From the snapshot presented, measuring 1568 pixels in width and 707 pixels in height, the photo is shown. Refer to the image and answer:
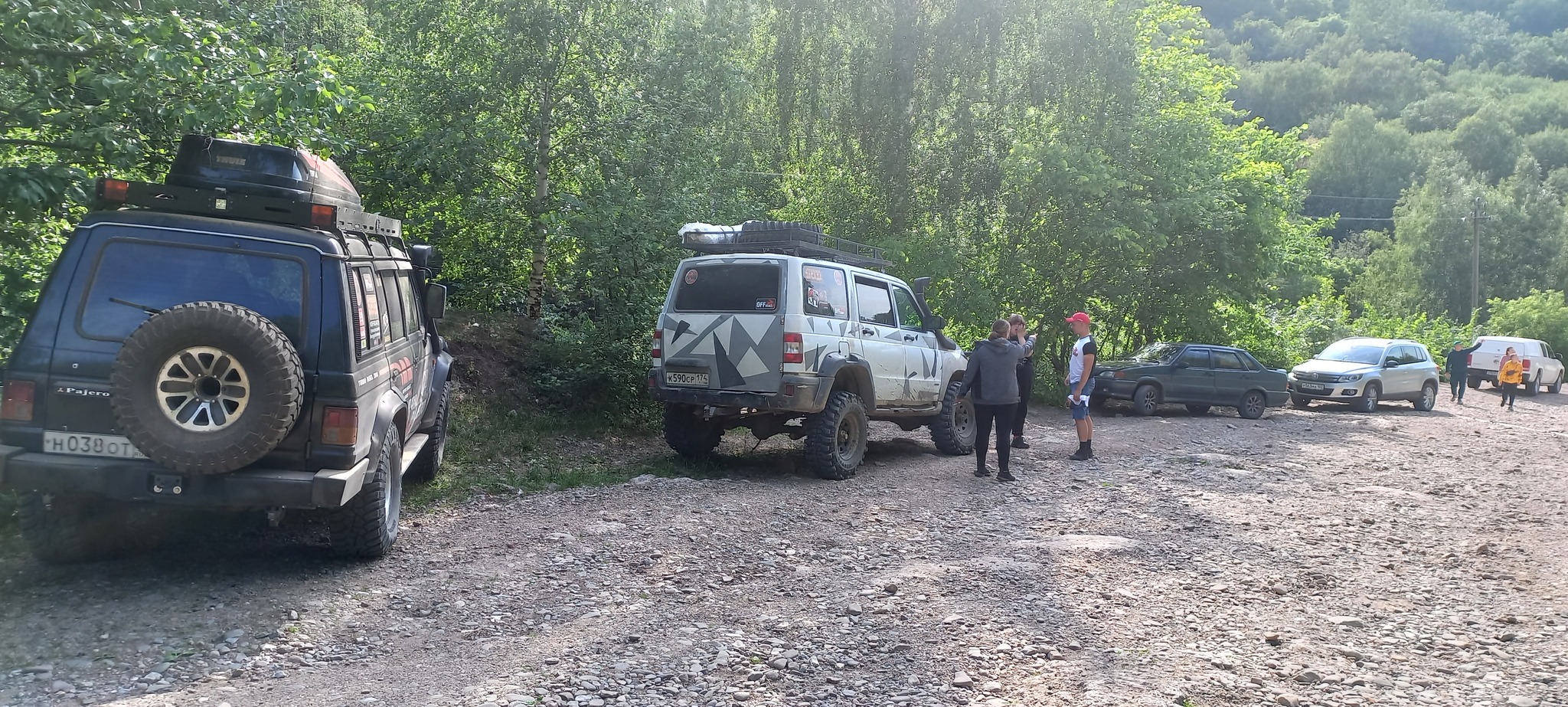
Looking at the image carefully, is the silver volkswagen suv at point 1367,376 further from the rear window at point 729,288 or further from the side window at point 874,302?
the rear window at point 729,288

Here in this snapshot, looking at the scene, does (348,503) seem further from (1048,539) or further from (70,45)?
(1048,539)

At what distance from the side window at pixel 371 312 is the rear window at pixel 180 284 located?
1.52 ft

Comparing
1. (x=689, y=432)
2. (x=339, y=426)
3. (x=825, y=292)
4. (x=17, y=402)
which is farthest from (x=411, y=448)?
(x=825, y=292)

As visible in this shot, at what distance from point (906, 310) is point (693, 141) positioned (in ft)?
14.2

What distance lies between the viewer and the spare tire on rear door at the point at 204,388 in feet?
16.3

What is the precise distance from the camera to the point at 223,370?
202 inches

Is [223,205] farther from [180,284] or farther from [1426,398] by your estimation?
[1426,398]

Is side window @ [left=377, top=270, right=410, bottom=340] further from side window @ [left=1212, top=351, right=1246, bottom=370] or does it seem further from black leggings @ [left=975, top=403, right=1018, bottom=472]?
side window @ [left=1212, top=351, right=1246, bottom=370]

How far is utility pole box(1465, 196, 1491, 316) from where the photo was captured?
52.9 meters

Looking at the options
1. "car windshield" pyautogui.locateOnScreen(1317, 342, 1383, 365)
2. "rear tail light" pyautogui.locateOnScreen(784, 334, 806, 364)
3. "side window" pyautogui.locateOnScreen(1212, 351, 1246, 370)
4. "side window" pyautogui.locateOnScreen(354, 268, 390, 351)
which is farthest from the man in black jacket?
"side window" pyautogui.locateOnScreen(354, 268, 390, 351)

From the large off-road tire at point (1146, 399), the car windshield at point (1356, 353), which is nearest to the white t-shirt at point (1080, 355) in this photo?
the large off-road tire at point (1146, 399)

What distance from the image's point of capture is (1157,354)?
19703 mm

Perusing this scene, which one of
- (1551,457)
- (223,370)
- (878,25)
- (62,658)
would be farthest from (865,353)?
(878,25)

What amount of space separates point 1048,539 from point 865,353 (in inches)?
129
